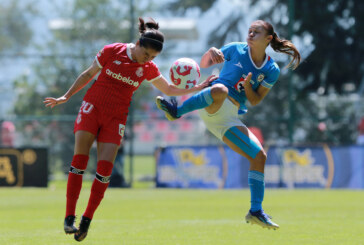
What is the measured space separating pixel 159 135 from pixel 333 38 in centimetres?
599

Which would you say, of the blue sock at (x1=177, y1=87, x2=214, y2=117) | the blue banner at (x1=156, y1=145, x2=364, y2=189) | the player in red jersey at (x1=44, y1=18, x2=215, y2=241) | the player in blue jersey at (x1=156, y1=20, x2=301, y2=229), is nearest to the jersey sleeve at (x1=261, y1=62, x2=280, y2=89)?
the player in blue jersey at (x1=156, y1=20, x2=301, y2=229)

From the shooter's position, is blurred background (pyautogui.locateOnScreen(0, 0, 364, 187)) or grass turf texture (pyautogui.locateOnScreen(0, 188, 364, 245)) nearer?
grass turf texture (pyautogui.locateOnScreen(0, 188, 364, 245))

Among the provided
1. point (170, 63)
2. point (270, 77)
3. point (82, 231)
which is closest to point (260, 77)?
point (270, 77)

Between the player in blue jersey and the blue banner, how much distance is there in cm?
986

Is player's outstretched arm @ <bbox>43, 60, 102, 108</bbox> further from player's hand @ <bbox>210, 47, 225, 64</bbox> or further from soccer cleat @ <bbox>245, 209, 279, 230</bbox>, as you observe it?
soccer cleat @ <bbox>245, 209, 279, 230</bbox>

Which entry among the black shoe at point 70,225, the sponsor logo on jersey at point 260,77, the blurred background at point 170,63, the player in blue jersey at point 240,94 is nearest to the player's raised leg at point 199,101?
the player in blue jersey at point 240,94

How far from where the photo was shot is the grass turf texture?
7234 millimetres

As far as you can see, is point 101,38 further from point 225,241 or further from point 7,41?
point 225,241

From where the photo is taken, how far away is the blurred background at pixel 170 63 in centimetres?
1964

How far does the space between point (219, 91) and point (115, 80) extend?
1076 millimetres

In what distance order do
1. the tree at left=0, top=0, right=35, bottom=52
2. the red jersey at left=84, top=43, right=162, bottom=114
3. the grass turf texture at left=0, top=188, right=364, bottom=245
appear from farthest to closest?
the tree at left=0, top=0, right=35, bottom=52, the grass turf texture at left=0, top=188, right=364, bottom=245, the red jersey at left=84, top=43, right=162, bottom=114

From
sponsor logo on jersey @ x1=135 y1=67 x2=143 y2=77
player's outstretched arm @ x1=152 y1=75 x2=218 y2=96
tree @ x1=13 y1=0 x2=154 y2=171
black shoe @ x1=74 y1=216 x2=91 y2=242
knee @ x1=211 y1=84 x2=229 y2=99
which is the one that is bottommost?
black shoe @ x1=74 y1=216 x2=91 y2=242

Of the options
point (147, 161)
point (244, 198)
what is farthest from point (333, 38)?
point (244, 198)

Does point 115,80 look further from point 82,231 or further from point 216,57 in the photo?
point 82,231
